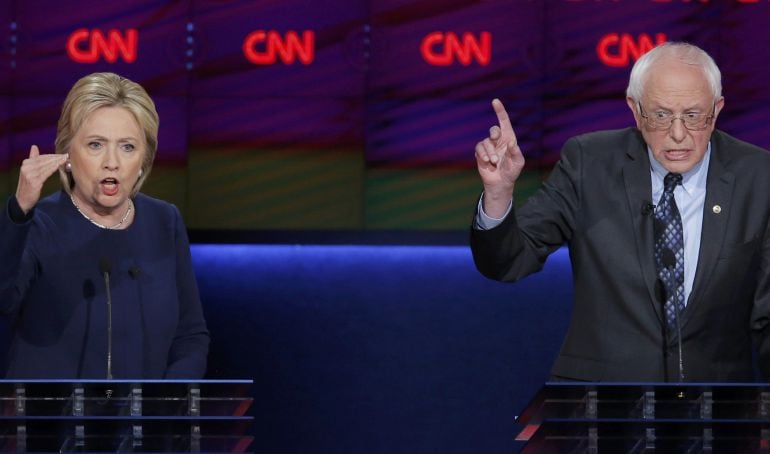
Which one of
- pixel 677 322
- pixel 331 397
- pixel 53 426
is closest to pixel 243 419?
pixel 53 426

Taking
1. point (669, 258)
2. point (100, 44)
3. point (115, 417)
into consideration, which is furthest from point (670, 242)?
point (100, 44)

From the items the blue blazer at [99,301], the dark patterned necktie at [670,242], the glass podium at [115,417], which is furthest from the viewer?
the blue blazer at [99,301]

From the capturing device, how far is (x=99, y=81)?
2.97 meters

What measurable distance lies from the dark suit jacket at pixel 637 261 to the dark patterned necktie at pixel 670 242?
0.02 metres

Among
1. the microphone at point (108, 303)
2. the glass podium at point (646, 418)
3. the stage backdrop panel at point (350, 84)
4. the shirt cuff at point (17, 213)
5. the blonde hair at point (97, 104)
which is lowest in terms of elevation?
the glass podium at point (646, 418)

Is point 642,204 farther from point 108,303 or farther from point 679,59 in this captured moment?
point 108,303

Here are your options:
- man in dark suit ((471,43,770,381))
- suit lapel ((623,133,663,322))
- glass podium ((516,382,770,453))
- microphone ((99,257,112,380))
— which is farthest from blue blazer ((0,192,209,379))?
glass podium ((516,382,770,453))

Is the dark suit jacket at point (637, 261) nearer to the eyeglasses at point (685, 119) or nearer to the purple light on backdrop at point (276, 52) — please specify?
the eyeglasses at point (685, 119)

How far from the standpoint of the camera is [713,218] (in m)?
2.83

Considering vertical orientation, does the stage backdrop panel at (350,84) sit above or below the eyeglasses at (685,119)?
above

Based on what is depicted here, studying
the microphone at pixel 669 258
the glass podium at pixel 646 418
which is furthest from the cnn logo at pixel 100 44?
the glass podium at pixel 646 418

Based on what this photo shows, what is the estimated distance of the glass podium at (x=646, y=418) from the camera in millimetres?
2066

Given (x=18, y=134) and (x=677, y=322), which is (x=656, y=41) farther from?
(x=677, y=322)

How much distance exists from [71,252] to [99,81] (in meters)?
0.35
